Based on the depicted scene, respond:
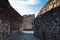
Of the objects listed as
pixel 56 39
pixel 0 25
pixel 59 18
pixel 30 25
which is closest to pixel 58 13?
pixel 59 18

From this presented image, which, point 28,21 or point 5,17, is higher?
point 28,21

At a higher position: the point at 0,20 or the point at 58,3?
the point at 58,3

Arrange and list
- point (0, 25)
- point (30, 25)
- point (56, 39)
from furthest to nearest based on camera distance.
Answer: point (30, 25) < point (0, 25) < point (56, 39)

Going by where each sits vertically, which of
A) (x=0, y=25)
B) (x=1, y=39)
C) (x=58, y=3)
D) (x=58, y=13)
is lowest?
(x=1, y=39)

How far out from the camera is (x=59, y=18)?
7.29 m

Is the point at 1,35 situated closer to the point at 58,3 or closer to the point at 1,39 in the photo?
the point at 1,39

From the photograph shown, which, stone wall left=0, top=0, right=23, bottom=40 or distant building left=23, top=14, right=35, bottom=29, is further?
distant building left=23, top=14, right=35, bottom=29

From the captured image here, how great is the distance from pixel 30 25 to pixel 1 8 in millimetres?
22510

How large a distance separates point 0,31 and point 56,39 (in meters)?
2.63

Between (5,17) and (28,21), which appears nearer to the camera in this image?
(5,17)

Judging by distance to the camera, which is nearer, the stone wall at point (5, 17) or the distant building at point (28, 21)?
the stone wall at point (5, 17)

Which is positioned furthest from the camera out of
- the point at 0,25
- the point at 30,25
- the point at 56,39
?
the point at 30,25

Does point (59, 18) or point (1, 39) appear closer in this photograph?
point (59, 18)

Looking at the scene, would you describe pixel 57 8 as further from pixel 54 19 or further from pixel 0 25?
pixel 0 25
